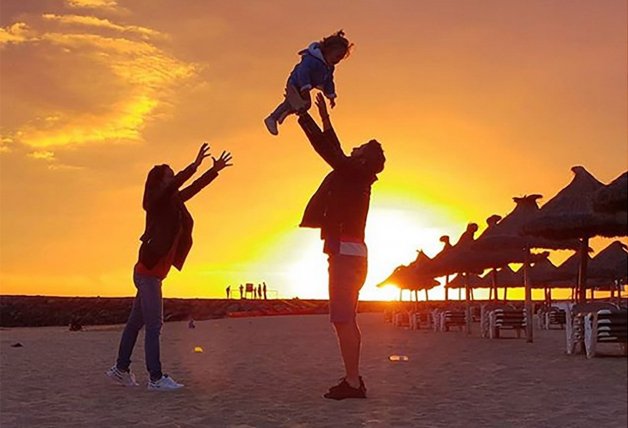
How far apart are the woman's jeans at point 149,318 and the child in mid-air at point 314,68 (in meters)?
4.88

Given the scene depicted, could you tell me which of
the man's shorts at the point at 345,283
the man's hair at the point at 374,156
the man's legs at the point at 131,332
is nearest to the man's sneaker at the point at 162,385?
the man's legs at the point at 131,332

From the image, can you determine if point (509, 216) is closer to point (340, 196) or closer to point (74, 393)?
point (74, 393)

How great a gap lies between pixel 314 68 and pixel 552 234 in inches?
449

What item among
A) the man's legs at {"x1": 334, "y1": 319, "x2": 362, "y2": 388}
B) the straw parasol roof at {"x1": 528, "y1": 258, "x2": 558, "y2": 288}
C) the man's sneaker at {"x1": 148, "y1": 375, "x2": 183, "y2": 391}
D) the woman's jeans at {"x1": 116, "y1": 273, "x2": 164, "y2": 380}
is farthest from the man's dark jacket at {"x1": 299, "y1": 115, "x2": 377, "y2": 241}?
the straw parasol roof at {"x1": 528, "y1": 258, "x2": 558, "y2": 288}

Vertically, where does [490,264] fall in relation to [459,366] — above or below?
above

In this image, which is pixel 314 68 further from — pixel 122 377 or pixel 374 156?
pixel 122 377

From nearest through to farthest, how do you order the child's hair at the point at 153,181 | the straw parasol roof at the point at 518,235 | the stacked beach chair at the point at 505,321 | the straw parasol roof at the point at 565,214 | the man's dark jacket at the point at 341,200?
the man's dark jacket at the point at 341,200, the child's hair at the point at 153,181, the straw parasol roof at the point at 565,214, the straw parasol roof at the point at 518,235, the stacked beach chair at the point at 505,321

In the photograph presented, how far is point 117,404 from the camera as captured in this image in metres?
6.56

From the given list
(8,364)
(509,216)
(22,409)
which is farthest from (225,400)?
(509,216)

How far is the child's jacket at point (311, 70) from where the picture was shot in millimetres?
2504

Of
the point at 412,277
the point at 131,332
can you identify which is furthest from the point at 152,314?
the point at 412,277

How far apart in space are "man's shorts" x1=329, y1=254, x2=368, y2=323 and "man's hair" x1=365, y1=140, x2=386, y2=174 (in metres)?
0.63

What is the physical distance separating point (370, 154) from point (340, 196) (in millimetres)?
505

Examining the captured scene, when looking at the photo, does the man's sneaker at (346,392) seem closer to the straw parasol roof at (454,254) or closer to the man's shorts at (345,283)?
the man's shorts at (345,283)
